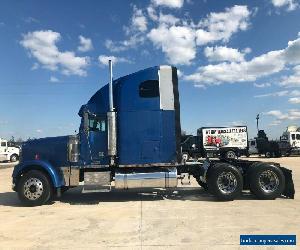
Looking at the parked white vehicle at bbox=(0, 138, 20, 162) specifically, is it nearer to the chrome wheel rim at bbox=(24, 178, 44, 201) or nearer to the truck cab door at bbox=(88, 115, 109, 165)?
the chrome wheel rim at bbox=(24, 178, 44, 201)

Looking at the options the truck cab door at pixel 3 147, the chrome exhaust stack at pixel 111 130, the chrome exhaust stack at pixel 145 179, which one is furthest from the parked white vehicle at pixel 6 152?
the chrome exhaust stack at pixel 145 179

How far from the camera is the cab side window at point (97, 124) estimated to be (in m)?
12.9

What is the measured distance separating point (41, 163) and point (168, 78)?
4803mm

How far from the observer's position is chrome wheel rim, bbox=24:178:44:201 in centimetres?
1234

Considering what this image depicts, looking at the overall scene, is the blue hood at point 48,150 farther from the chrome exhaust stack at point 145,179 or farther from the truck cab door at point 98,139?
the chrome exhaust stack at point 145,179

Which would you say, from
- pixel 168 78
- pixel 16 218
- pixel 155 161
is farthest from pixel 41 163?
pixel 168 78

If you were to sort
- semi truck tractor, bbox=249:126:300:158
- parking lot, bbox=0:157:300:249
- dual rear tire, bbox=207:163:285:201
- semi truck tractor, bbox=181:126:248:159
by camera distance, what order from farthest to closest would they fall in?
semi truck tractor, bbox=249:126:300:158 → semi truck tractor, bbox=181:126:248:159 → dual rear tire, bbox=207:163:285:201 → parking lot, bbox=0:157:300:249

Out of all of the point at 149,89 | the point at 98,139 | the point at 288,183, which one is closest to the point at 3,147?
the point at 98,139

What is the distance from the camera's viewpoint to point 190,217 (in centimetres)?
984

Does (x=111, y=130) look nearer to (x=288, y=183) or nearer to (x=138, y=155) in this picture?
(x=138, y=155)

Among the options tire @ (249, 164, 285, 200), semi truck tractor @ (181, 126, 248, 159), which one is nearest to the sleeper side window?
tire @ (249, 164, 285, 200)

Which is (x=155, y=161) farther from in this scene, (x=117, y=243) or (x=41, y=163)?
(x=117, y=243)

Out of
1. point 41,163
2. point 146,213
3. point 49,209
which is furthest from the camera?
point 41,163

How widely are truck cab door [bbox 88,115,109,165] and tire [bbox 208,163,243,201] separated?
344cm
